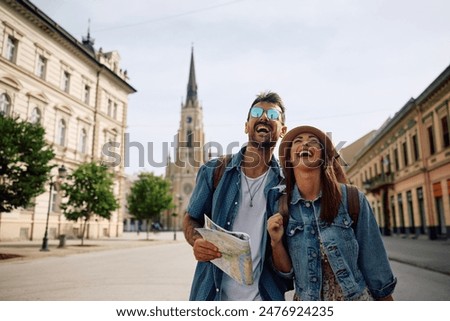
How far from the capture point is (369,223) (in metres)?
1.54

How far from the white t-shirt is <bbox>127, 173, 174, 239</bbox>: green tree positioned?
24.2 meters

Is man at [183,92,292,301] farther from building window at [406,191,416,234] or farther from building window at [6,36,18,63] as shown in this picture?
building window at [406,191,416,234]

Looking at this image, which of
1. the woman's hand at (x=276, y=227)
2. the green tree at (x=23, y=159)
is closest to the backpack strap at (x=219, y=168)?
the woman's hand at (x=276, y=227)

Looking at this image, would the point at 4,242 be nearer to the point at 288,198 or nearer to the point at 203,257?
the point at 203,257

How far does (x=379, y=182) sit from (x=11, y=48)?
20.3 meters

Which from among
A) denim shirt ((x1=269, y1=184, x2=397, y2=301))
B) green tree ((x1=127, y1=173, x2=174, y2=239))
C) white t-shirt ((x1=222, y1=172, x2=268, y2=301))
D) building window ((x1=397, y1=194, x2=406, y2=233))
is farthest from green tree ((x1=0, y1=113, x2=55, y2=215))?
green tree ((x1=127, y1=173, x2=174, y2=239))

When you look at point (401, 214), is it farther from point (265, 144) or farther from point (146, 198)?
point (265, 144)

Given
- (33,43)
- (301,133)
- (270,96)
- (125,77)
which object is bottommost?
(301,133)

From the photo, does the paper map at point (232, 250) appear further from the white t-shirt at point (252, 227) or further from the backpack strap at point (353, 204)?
the backpack strap at point (353, 204)

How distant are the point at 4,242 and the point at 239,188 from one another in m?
3.14

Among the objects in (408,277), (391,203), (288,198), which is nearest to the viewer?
(288,198)

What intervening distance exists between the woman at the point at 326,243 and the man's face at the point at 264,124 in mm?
250

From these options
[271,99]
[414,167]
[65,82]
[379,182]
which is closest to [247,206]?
[271,99]
